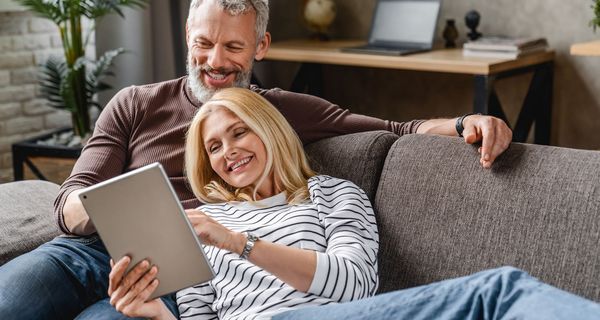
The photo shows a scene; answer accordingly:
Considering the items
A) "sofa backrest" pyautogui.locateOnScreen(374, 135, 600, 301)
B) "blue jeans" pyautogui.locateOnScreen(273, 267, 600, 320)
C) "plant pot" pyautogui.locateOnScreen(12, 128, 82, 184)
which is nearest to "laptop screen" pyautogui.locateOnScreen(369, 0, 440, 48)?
"plant pot" pyautogui.locateOnScreen(12, 128, 82, 184)

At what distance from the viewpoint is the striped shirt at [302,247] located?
165 cm

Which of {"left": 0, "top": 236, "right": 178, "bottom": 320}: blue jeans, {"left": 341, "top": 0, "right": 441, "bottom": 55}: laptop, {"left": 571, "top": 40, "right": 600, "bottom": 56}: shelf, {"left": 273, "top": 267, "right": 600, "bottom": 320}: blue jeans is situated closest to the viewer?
{"left": 273, "top": 267, "right": 600, "bottom": 320}: blue jeans

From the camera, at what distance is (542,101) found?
3.47m

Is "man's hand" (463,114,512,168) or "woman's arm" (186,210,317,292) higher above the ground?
"man's hand" (463,114,512,168)

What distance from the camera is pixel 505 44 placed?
10.5ft

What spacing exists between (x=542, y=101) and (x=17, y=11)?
212cm

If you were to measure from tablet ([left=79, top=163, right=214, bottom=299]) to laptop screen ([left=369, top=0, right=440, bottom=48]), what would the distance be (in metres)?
2.19

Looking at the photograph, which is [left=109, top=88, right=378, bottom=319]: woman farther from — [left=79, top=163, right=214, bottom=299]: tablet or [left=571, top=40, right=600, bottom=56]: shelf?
[left=571, top=40, right=600, bottom=56]: shelf

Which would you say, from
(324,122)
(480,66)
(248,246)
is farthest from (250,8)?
(480,66)

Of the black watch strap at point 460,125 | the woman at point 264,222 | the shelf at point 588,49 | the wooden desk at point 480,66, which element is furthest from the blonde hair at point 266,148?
the shelf at point 588,49

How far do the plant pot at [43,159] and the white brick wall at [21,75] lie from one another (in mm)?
257

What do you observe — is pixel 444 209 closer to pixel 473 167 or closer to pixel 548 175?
pixel 473 167

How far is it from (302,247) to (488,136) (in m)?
0.44

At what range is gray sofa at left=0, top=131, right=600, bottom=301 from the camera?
5.42ft
